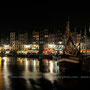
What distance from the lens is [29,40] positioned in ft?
474

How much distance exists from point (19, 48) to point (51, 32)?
31596 mm

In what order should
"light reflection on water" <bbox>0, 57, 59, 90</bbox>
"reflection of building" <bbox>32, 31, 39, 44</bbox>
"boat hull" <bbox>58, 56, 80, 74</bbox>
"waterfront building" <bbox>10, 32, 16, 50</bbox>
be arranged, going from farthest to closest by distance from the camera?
"waterfront building" <bbox>10, 32, 16, 50</bbox> < "reflection of building" <bbox>32, 31, 39, 44</bbox> < "boat hull" <bbox>58, 56, 80, 74</bbox> < "light reflection on water" <bbox>0, 57, 59, 90</bbox>

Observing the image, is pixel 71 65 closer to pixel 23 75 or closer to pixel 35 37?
pixel 23 75

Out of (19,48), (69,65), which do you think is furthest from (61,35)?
(69,65)

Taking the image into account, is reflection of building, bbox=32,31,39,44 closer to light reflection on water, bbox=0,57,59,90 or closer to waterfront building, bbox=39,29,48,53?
waterfront building, bbox=39,29,48,53

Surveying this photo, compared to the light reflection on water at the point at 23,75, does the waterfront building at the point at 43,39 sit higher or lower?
higher

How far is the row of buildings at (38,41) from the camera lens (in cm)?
12604

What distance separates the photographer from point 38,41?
453 feet

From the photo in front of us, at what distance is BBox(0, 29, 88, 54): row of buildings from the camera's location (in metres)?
126

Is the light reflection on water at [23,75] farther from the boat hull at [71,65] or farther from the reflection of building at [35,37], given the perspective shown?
the reflection of building at [35,37]

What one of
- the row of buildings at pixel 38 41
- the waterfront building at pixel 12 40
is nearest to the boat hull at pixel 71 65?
the row of buildings at pixel 38 41

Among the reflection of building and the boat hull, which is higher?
the reflection of building

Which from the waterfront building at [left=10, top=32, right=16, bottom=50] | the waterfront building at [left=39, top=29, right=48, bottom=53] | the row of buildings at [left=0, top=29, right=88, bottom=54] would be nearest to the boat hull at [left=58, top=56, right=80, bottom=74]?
the row of buildings at [left=0, top=29, right=88, bottom=54]

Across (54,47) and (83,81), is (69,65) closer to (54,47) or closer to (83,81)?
(83,81)
